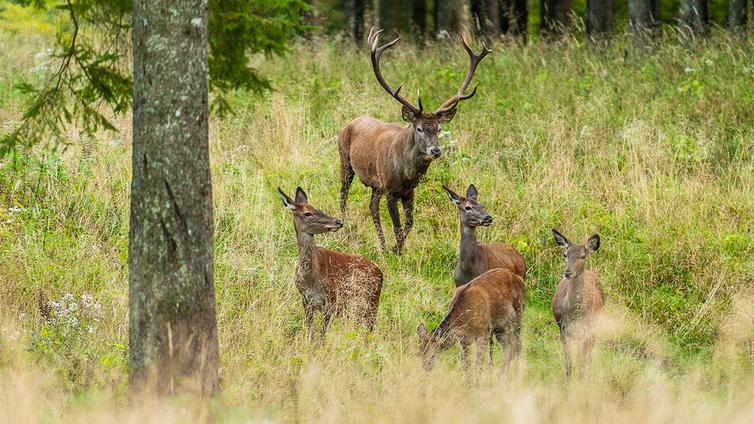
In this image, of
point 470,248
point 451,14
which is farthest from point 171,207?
point 451,14

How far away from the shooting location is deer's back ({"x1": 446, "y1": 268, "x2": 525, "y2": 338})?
8758 millimetres

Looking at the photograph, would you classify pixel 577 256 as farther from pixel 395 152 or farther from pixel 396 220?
pixel 395 152

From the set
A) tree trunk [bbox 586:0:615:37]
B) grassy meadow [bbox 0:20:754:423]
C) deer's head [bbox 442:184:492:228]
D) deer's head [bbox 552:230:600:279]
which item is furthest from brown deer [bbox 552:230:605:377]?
tree trunk [bbox 586:0:615:37]

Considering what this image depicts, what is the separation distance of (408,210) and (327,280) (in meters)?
3.03

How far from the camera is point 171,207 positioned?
6574 mm

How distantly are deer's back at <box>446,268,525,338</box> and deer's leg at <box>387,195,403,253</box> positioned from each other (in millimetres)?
2669

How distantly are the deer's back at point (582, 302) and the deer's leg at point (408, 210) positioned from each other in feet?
9.55

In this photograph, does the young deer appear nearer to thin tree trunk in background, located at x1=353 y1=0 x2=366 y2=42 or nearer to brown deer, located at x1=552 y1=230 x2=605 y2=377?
brown deer, located at x1=552 y1=230 x2=605 y2=377

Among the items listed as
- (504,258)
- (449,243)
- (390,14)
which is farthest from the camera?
(390,14)

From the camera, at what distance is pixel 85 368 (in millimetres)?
7590

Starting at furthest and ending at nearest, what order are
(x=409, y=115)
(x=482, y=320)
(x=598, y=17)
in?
1. (x=598, y=17)
2. (x=409, y=115)
3. (x=482, y=320)

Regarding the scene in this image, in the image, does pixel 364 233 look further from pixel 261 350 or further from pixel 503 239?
pixel 261 350

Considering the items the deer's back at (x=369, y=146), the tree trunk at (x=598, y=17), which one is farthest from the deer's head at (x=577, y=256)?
the tree trunk at (x=598, y=17)

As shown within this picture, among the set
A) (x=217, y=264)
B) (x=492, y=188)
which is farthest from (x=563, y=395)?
(x=492, y=188)
